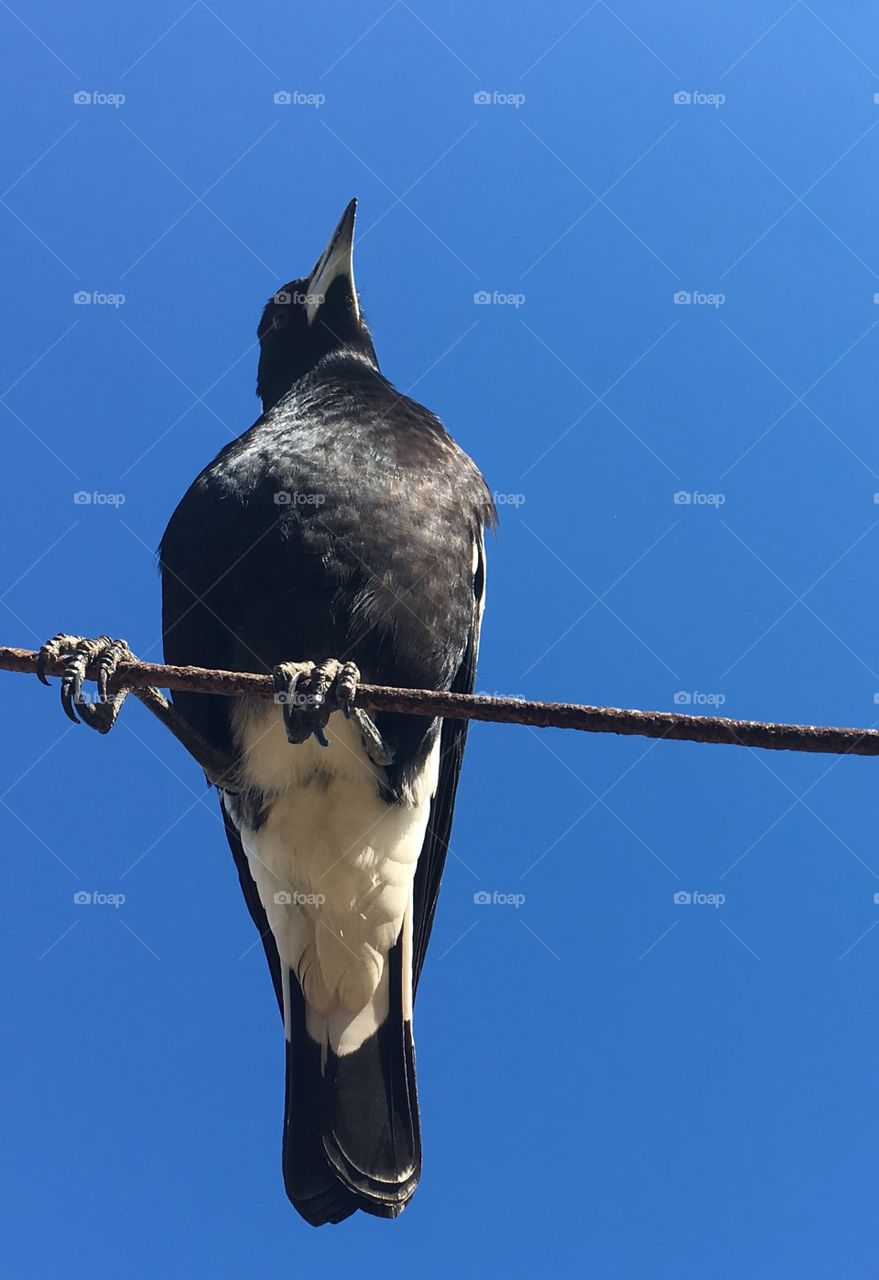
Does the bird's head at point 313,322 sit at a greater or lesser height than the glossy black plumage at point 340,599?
greater

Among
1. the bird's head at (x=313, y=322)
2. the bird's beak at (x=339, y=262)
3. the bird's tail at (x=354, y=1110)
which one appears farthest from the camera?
the bird's beak at (x=339, y=262)

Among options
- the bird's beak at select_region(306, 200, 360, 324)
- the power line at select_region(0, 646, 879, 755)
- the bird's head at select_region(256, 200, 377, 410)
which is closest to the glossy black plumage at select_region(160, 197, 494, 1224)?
the bird's head at select_region(256, 200, 377, 410)

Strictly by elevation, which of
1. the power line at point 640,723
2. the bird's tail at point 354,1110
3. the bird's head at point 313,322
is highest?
the bird's head at point 313,322

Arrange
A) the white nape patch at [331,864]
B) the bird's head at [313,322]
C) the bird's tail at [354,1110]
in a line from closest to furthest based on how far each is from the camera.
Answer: the bird's tail at [354,1110] → the white nape patch at [331,864] → the bird's head at [313,322]

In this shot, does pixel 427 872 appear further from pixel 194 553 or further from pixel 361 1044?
pixel 194 553

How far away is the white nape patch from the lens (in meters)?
4.26

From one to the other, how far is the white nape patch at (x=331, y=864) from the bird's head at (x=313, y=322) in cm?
184

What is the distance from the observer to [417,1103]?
4.31m

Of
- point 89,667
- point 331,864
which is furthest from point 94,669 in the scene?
point 331,864

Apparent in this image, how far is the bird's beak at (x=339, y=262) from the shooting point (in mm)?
5812

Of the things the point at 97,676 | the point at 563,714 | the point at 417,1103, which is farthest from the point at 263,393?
the point at 563,714

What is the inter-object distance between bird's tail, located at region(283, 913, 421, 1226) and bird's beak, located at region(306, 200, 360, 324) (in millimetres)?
2805

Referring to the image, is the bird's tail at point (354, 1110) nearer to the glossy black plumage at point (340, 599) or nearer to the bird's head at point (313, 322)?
the glossy black plumage at point (340, 599)

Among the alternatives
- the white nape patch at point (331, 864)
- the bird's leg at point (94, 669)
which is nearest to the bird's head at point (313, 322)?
the white nape patch at point (331, 864)
